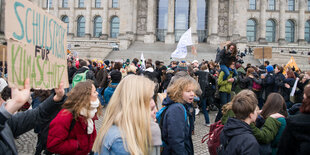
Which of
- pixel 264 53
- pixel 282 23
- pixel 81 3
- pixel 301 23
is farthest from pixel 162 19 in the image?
pixel 264 53

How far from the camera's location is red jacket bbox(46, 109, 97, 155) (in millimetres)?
2752

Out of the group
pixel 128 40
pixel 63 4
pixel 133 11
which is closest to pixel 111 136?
pixel 128 40

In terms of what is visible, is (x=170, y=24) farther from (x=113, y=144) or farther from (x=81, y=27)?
(x=113, y=144)

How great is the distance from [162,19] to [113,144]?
3461 centimetres

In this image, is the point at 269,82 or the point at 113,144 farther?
the point at 269,82

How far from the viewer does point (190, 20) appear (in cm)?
3269

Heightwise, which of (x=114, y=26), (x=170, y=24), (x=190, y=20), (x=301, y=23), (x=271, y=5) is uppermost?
(x=271, y=5)

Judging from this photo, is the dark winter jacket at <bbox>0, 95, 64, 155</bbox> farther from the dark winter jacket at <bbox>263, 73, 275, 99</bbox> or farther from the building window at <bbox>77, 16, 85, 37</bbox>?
the building window at <bbox>77, 16, 85, 37</bbox>

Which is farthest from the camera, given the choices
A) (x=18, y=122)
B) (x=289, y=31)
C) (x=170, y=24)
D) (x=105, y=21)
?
(x=289, y=31)

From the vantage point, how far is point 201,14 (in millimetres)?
34906

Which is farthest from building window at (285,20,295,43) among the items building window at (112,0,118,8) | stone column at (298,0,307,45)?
building window at (112,0,118,8)

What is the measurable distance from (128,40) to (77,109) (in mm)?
29006

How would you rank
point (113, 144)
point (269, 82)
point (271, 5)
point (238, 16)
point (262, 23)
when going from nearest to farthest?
1. point (113, 144)
2. point (269, 82)
3. point (238, 16)
4. point (262, 23)
5. point (271, 5)

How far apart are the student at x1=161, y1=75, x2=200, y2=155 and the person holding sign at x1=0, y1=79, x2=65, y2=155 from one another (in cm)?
121
